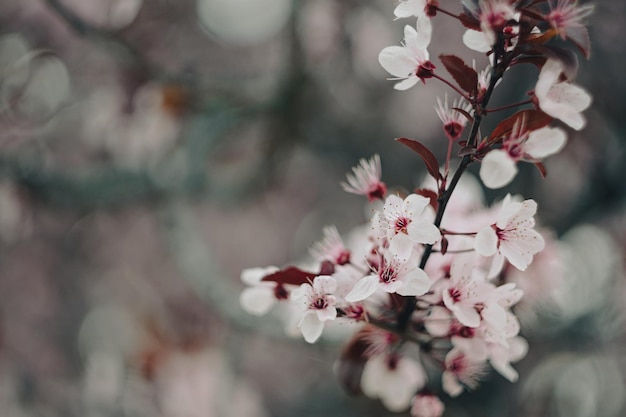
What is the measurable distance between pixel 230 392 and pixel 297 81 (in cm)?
100

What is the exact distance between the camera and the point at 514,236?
0.40 metres

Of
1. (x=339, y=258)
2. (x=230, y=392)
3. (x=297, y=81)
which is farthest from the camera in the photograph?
(x=230, y=392)

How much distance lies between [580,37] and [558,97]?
4 cm

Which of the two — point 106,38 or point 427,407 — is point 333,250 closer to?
point 427,407

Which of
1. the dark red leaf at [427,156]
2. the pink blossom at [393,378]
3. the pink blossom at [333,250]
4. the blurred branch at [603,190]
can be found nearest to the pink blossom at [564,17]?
the dark red leaf at [427,156]

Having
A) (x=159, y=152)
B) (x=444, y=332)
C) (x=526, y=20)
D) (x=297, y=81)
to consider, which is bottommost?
(x=444, y=332)

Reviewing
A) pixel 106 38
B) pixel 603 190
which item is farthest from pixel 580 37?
pixel 603 190

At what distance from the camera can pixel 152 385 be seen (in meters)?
1.75

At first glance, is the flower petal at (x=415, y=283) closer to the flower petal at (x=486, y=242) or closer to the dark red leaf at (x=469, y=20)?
the flower petal at (x=486, y=242)

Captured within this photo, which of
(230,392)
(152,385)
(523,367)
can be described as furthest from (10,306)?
(523,367)

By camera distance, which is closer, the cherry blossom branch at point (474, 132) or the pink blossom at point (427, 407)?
the cherry blossom branch at point (474, 132)

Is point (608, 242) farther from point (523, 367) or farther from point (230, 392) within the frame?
point (230, 392)

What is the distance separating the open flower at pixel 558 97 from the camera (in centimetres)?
36

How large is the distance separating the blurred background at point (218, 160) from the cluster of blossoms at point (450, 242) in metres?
→ 0.63
